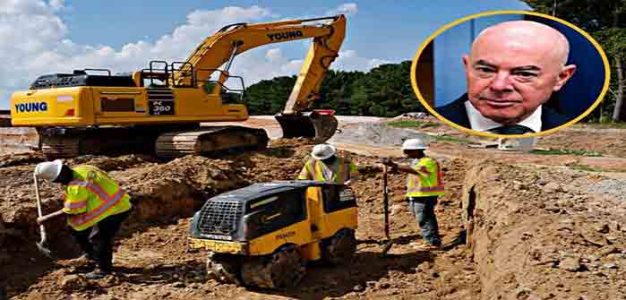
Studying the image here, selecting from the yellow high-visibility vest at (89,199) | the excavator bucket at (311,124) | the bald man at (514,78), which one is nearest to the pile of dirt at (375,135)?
the excavator bucket at (311,124)

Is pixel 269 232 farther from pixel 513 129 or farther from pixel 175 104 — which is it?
pixel 175 104

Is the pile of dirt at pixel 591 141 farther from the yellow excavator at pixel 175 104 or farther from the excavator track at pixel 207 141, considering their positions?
the excavator track at pixel 207 141

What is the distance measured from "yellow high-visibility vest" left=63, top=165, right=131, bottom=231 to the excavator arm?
26.2 ft

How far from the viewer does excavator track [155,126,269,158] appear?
12.7 metres

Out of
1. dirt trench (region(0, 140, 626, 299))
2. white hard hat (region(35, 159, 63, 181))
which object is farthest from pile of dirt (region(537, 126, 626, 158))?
white hard hat (region(35, 159, 63, 181))

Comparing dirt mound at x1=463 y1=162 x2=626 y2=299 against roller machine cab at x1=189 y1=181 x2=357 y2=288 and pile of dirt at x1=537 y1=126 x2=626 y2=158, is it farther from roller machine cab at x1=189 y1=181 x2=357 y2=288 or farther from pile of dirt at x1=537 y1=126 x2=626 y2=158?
pile of dirt at x1=537 y1=126 x2=626 y2=158

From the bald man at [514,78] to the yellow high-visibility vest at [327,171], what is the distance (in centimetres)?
187

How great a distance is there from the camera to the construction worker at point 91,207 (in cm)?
Result: 671

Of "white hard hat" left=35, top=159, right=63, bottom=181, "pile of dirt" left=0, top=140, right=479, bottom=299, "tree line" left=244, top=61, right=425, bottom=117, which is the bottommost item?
"pile of dirt" left=0, top=140, right=479, bottom=299

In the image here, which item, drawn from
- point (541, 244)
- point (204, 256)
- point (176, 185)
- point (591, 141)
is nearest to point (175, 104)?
point (176, 185)

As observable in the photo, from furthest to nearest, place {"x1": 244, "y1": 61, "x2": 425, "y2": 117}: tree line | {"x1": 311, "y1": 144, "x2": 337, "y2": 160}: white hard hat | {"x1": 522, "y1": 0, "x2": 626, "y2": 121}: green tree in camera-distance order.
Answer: {"x1": 244, "y1": 61, "x2": 425, "y2": 117}: tree line → {"x1": 522, "y1": 0, "x2": 626, "y2": 121}: green tree → {"x1": 311, "y1": 144, "x2": 337, "y2": 160}: white hard hat

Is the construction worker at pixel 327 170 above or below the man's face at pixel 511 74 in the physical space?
below

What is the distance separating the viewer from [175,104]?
43.4 ft

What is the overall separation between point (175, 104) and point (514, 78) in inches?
344
